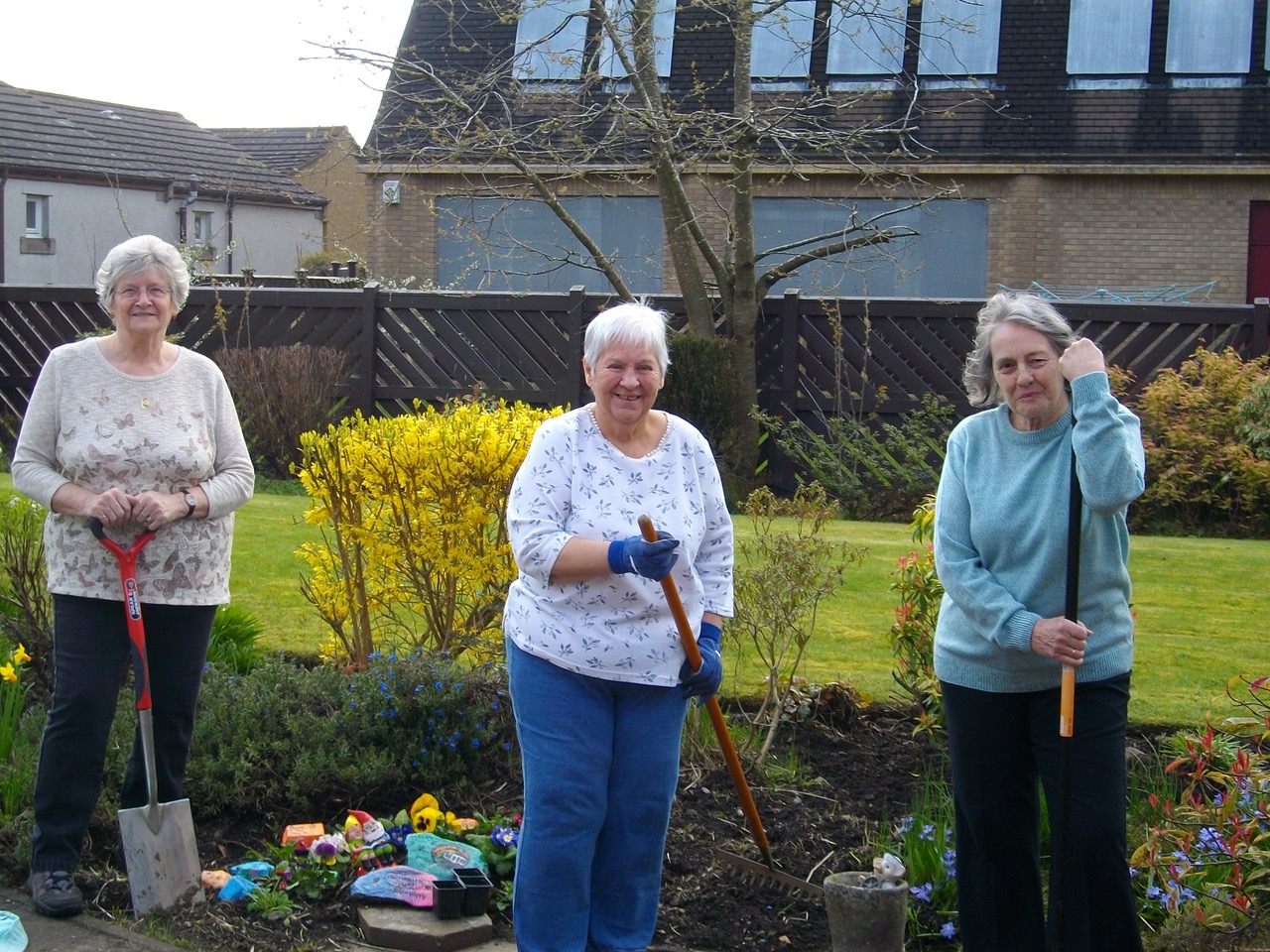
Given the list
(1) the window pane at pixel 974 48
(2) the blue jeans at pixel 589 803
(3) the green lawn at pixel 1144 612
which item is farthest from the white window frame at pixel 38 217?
(2) the blue jeans at pixel 589 803

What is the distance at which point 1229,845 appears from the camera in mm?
3486

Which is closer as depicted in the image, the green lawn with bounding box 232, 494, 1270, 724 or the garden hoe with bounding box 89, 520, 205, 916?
the garden hoe with bounding box 89, 520, 205, 916

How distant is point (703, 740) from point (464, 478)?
56.3 inches

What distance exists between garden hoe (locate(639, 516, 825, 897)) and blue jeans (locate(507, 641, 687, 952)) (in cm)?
Answer: 15

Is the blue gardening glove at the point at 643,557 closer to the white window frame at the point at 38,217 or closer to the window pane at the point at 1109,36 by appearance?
the window pane at the point at 1109,36

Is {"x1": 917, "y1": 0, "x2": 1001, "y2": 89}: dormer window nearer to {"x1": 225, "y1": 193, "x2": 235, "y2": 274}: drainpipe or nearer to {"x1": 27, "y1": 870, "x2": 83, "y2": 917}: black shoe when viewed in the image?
{"x1": 27, "y1": 870, "x2": 83, "y2": 917}: black shoe

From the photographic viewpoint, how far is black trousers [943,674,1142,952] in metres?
3.24

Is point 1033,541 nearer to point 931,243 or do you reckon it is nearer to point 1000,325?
point 1000,325

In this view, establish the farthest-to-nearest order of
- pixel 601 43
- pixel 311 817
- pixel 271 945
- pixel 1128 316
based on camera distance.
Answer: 1. pixel 1128 316
2. pixel 601 43
3. pixel 311 817
4. pixel 271 945

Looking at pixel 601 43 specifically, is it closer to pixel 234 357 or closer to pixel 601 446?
pixel 234 357

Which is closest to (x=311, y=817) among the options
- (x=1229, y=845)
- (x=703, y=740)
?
(x=703, y=740)

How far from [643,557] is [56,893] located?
2.10 metres

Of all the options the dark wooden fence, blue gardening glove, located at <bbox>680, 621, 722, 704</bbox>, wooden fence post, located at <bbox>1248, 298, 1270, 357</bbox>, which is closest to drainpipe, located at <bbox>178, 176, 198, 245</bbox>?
the dark wooden fence

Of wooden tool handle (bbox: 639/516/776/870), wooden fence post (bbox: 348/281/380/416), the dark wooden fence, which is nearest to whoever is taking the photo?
wooden tool handle (bbox: 639/516/776/870)
